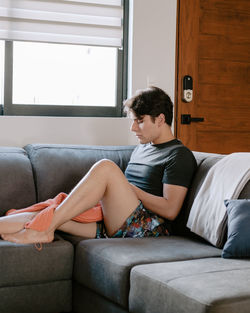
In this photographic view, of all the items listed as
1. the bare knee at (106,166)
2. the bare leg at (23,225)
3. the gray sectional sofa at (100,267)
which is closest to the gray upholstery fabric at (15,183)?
the gray sectional sofa at (100,267)

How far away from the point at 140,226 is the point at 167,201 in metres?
0.18

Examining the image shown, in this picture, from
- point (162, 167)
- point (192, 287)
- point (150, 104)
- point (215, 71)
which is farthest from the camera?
point (215, 71)

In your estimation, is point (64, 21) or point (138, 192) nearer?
→ point (138, 192)

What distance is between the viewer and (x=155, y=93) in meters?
2.88

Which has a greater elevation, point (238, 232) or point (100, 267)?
point (238, 232)

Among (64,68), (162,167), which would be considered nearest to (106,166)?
(162,167)

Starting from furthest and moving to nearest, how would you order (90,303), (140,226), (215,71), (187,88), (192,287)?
1. (215,71)
2. (187,88)
3. (140,226)
4. (90,303)
5. (192,287)

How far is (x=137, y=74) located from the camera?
378 centimetres

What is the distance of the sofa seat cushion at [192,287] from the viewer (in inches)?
64.7

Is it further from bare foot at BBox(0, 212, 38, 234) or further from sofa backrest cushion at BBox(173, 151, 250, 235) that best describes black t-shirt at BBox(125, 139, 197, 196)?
bare foot at BBox(0, 212, 38, 234)

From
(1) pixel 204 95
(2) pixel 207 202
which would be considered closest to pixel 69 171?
(2) pixel 207 202

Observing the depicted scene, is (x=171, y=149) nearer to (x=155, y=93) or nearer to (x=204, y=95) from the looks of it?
(x=155, y=93)

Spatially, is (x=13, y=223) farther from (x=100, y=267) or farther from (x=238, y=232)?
(x=238, y=232)

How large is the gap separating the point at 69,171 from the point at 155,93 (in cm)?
66
